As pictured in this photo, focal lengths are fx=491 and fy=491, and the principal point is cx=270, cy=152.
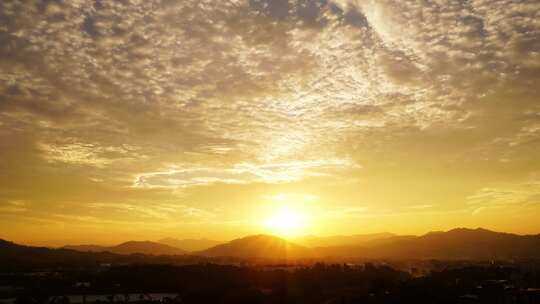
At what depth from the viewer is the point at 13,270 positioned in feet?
480

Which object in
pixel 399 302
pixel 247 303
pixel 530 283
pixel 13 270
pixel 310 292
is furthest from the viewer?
pixel 13 270

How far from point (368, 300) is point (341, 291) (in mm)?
23589

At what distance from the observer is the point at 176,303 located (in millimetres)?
78500

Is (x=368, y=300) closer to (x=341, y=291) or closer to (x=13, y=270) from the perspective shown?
(x=341, y=291)

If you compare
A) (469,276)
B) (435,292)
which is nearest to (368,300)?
(435,292)

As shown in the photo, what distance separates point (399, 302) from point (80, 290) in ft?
229

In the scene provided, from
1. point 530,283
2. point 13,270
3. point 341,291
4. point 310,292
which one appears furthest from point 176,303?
point 13,270

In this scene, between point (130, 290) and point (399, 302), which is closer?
point (399, 302)

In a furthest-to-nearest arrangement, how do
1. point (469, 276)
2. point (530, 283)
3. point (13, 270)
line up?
point (13, 270) < point (469, 276) < point (530, 283)

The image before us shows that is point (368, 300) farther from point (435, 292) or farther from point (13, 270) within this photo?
point (13, 270)

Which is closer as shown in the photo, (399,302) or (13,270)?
Result: (399,302)

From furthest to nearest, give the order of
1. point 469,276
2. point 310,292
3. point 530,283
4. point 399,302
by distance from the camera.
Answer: point 469,276 → point 530,283 → point 310,292 → point 399,302

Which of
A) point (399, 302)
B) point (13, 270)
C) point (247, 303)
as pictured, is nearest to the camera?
point (399, 302)

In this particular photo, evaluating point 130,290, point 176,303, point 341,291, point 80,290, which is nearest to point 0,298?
point 80,290
